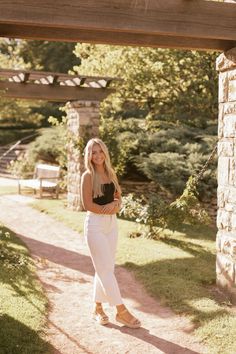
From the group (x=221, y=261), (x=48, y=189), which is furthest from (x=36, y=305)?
(x=48, y=189)

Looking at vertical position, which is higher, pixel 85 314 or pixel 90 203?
pixel 90 203

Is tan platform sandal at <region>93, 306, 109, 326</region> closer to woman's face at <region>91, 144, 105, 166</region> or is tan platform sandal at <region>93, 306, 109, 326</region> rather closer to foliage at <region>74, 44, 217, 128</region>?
woman's face at <region>91, 144, 105, 166</region>

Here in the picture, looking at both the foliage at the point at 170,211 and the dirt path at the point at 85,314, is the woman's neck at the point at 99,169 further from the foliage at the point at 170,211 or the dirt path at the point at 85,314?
the foliage at the point at 170,211

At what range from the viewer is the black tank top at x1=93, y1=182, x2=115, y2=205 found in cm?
532

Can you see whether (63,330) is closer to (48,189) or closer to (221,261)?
(221,261)

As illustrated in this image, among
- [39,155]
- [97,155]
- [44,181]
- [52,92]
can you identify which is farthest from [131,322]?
[39,155]

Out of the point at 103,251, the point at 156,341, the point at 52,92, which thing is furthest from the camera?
the point at 52,92

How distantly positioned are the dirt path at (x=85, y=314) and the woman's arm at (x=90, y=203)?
1.28 m

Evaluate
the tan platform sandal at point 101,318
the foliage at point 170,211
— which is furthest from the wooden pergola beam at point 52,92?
the tan platform sandal at point 101,318

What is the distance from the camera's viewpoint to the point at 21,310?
5461 millimetres

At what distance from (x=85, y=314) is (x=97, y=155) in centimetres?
190

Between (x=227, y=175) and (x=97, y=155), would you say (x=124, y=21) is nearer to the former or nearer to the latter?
(x=97, y=155)

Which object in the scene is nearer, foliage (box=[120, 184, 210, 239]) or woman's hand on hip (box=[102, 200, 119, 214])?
woman's hand on hip (box=[102, 200, 119, 214])

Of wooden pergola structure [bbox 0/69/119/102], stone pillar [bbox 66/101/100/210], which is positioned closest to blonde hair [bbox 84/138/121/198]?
wooden pergola structure [bbox 0/69/119/102]
